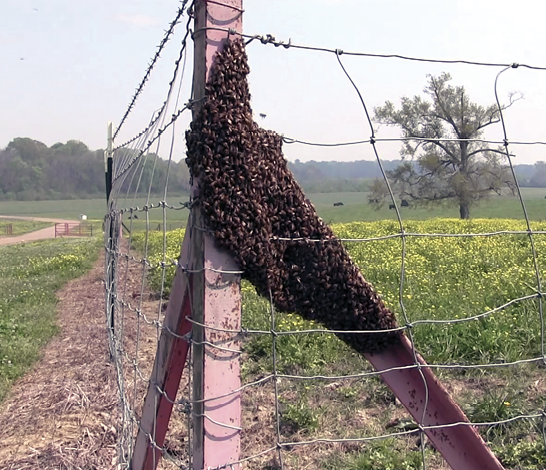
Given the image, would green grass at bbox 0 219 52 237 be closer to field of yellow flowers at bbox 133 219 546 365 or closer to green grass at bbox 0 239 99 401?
green grass at bbox 0 239 99 401

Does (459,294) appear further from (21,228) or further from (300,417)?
(21,228)

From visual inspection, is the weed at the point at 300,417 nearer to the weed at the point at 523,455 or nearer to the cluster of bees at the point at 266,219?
the weed at the point at 523,455

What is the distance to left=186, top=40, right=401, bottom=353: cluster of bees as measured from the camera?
1.89 metres

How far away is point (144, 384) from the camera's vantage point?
17.9ft

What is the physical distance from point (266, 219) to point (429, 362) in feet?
12.1

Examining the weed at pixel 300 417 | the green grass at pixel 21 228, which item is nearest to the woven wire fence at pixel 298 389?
the weed at pixel 300 417

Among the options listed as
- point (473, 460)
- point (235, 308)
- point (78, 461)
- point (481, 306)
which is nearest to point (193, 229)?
point (235, 308)

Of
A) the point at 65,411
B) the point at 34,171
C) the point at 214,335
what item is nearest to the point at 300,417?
the point at 65,411

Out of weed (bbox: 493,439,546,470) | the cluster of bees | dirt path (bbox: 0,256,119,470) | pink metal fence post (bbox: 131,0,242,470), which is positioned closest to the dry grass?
dirt path (bbox: 0,256,119,470)

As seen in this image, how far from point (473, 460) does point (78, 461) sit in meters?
2.56

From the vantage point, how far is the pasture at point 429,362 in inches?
151

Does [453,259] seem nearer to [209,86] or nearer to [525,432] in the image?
[525,432]

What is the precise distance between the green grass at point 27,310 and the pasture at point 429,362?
2.32m

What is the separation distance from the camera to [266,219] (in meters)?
1.97
